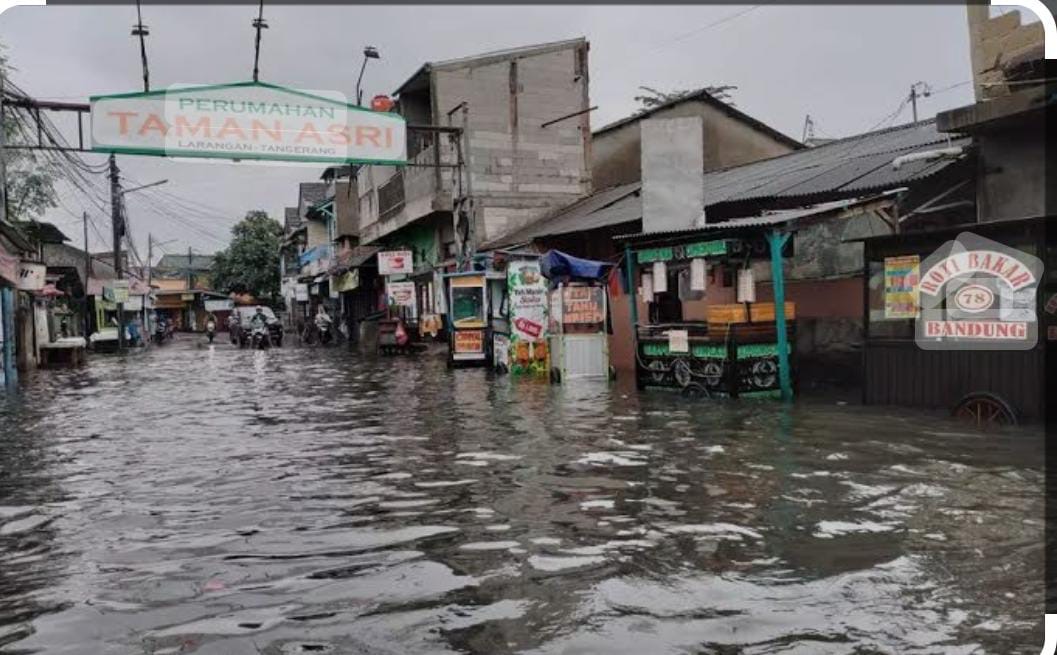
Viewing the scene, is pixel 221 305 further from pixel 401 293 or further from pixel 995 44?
pixel 995 44

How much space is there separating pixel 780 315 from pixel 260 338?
28127 mm

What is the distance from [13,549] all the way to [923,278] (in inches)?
374

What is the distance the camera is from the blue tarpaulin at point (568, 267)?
1581 centimetres

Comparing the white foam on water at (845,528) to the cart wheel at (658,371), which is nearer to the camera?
the white foam on water at (845,528)

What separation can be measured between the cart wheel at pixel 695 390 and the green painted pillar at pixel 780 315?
1129mm

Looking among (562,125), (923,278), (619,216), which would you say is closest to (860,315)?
(923,278)

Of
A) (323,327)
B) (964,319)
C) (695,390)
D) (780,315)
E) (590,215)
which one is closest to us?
(964,319)

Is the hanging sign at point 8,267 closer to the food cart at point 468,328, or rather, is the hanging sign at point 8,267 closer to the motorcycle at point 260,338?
the food cart at point 468,328

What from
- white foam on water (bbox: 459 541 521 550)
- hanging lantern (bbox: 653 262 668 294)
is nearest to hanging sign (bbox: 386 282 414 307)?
hanging lantern (bbox: 653 262 668 294)

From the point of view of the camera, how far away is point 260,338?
3631 centimetres

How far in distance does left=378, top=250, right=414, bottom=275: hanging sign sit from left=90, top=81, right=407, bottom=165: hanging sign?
12.0 meters

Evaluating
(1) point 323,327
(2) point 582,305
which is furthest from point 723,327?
(1) point 323,327

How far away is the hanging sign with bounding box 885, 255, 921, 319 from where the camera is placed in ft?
34.0

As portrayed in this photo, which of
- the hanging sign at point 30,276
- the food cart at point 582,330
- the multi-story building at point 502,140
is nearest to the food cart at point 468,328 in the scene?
the multi-story building at point 502,140
